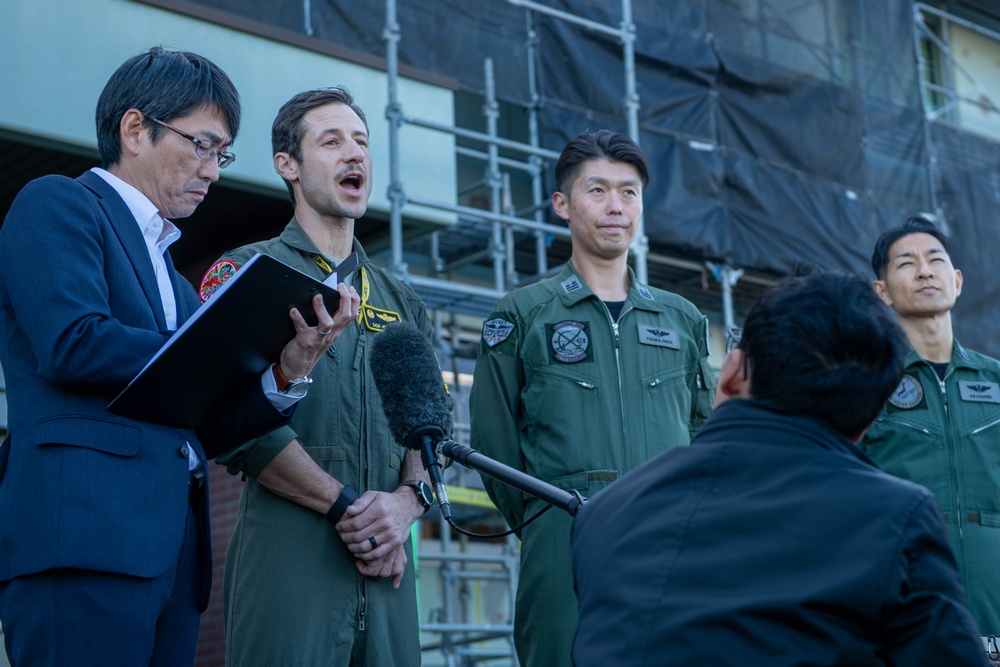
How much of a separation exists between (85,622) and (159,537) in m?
0.21

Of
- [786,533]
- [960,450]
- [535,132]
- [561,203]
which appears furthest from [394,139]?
[786,533]

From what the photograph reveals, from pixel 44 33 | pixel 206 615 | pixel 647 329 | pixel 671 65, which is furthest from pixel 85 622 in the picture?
pixel 671 65

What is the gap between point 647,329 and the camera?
378 centimetres

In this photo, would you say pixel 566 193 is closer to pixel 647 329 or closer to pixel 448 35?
pixel 647 329

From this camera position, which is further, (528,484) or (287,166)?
(287,166)

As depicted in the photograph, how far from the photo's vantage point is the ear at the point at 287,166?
357cm

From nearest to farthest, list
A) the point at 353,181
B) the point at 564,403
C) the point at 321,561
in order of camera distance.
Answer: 1. the point at 321,561
2. the point at 353,181
3. the point at 564,403

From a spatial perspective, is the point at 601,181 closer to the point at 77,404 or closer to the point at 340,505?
the point at 340,505

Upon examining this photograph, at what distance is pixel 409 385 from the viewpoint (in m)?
2.51

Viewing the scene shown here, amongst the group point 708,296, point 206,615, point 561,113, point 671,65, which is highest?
point 671,65

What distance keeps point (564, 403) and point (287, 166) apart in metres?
1.04

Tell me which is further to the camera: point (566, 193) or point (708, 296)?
point (708, 296)

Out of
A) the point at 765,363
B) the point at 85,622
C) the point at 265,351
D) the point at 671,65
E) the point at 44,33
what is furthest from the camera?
the point at 671,65

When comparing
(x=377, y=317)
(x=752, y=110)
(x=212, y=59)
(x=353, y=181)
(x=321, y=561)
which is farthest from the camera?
(x=752, y=110)
